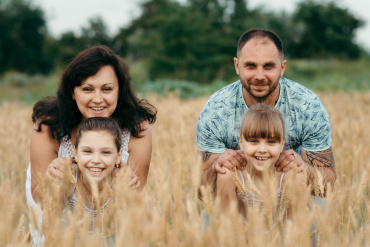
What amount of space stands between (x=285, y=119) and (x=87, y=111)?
1.28 m

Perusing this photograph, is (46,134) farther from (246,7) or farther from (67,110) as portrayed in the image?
(246,7)

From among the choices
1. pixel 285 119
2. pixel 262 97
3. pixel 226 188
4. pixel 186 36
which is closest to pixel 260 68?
pixel 262 97

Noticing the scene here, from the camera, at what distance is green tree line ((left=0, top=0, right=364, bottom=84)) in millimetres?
19500

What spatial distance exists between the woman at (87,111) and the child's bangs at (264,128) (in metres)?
0.77

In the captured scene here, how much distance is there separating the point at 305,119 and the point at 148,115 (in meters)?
1.08

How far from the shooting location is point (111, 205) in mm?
1301

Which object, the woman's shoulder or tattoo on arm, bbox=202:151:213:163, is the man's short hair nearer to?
tattoo on arm, bbox=202:151:213:163

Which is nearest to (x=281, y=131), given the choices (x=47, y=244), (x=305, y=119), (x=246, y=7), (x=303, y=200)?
(x=305, y=119)

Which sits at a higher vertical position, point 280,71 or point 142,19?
point 142,19

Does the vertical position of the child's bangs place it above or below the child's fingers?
above

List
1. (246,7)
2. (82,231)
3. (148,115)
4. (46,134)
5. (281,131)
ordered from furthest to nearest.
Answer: (246,7), (148,115), (46,134), (281,131), (82,231)

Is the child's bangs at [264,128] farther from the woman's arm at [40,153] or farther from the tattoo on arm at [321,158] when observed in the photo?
the woman's arm at [40,153]

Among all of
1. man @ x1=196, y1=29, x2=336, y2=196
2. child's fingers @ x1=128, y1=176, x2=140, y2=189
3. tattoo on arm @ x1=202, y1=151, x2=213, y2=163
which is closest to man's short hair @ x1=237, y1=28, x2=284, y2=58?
man @ x1=196, y1=29, x2=336, y2=196

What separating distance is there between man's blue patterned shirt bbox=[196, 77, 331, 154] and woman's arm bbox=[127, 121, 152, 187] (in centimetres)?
36
